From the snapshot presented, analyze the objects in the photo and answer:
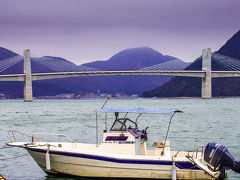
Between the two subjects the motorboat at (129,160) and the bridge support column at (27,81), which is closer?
the motorboat at (129,160)

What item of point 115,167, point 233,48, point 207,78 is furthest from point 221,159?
point 233,48

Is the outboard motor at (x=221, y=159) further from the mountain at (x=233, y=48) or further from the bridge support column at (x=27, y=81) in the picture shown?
the mountain at (x=233, y=48)

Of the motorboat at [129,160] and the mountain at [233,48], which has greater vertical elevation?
the mountain at [233,48]

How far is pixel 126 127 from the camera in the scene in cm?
1350

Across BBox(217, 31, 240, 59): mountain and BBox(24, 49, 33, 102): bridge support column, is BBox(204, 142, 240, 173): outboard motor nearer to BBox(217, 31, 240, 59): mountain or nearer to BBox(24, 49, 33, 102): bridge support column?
BBox(24, 49, 33, 102): bridge support column

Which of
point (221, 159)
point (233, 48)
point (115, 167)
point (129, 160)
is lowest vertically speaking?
point (115, 167)

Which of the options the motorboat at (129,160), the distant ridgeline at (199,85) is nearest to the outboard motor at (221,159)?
the motorboat at (129,160)

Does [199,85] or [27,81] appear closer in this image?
[27,81]

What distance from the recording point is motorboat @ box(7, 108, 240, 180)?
11836 millimetres

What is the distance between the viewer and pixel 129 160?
12391mm

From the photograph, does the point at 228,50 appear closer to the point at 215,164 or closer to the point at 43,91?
the point at 43,91

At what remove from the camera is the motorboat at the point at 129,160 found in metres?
11.8

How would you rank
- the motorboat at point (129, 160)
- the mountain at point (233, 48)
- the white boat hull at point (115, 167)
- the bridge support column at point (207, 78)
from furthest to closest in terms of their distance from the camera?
the mountain at point (233, 48) → the bridge support column at point (207, 78) → the white boat hull at point (115, 167) → the motorboat at point (129, 160)

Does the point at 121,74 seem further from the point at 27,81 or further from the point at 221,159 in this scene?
the point at 221,159
